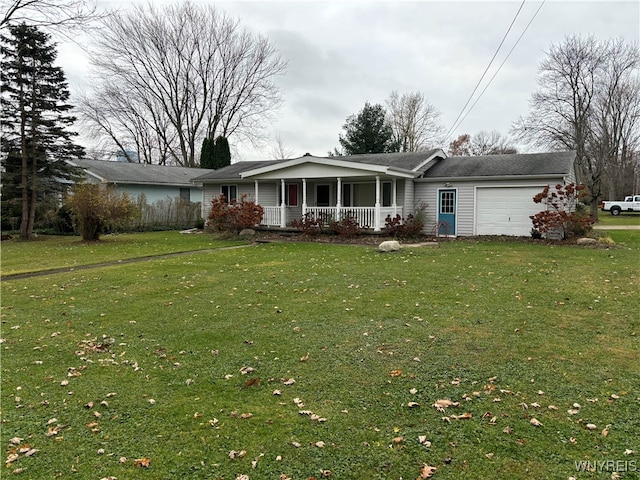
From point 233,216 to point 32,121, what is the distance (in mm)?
9770

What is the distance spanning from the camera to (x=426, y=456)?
9.09 feet

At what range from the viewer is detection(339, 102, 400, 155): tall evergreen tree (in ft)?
106

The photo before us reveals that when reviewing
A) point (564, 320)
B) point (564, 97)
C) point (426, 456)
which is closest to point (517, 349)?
point (564, 320)

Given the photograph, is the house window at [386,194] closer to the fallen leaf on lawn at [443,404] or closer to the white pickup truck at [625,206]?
the fallen leaf on lawn at [443,404]

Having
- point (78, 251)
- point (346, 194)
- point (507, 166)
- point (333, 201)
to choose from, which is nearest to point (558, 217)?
point (507, 166)

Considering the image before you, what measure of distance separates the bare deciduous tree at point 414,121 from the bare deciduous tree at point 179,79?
37.5ft

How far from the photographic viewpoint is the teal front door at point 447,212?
17.6m

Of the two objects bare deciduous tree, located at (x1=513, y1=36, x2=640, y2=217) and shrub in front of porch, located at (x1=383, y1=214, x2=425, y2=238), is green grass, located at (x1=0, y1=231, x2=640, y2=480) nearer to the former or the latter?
shrub in front of porch, located at (x1=383, y1=214, x2=425, y2=238)

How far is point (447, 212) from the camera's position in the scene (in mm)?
17766

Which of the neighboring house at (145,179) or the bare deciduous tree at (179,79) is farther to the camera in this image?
the bare deciduous tree at (179,79)

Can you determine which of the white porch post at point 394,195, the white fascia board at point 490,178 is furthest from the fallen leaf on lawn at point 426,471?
the white porch post at point 394,195

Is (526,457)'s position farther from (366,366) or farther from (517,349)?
(517,349)

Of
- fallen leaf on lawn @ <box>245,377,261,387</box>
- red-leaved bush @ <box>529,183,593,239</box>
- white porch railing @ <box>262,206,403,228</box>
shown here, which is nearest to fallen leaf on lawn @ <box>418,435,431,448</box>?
fallen leaf on lawn @ <box>245,377,261,387</box>

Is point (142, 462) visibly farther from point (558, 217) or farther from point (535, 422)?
point (558, 217)
